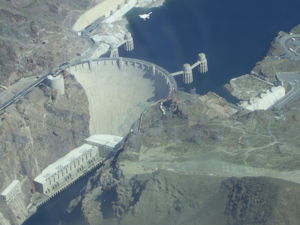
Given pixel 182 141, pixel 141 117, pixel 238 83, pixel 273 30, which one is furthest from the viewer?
pixel 273 30

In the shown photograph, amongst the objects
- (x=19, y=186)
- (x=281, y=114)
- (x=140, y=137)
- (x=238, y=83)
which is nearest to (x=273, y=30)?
(x=238, y=83)

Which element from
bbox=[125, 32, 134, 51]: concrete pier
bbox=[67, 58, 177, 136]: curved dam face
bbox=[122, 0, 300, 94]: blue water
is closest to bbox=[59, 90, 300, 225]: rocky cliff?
bbox=[67, 58, 177, 136]: curved dam face

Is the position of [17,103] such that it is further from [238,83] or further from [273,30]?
[273,30]

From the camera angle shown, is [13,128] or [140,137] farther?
[13,128]

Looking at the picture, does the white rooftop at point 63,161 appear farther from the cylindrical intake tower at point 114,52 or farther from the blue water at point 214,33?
the cylindrical intake tower at point 114,52

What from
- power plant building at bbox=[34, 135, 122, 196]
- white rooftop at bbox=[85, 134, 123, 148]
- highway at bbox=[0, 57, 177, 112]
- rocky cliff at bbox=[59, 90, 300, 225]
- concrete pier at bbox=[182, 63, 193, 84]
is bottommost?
power plant building at bbox=[34, 135, 122, 196]

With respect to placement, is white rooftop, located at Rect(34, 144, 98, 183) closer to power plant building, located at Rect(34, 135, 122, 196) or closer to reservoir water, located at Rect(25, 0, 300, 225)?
power plant building, located at Rect(34, 135, 122, 196)

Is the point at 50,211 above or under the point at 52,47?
under

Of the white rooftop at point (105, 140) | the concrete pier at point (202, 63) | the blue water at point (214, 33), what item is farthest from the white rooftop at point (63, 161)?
the concrete pier at point (202, 63)
